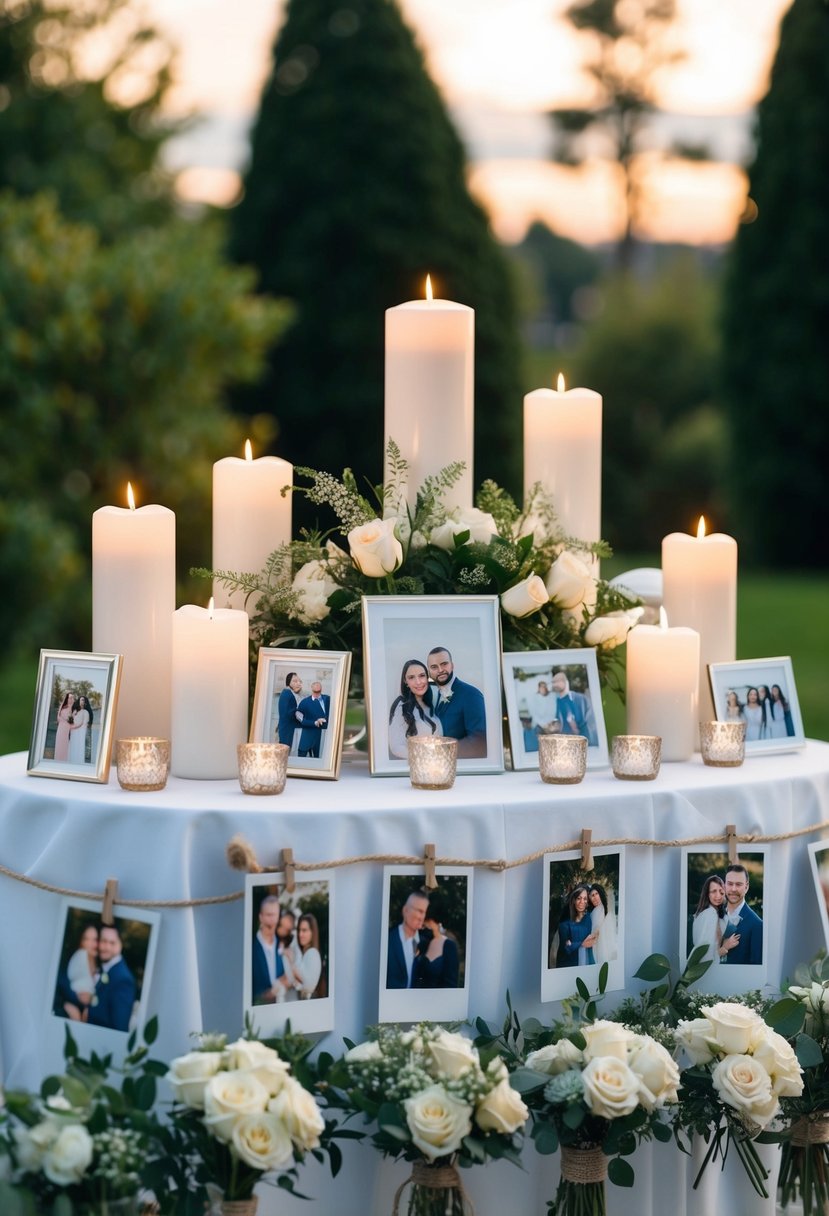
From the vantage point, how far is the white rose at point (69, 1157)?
2.12 metres

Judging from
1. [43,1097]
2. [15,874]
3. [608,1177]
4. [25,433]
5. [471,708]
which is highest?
[25,433]

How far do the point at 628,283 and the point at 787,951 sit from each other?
18.8 meters

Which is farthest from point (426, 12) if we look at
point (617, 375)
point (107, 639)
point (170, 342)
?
point (107, 639)

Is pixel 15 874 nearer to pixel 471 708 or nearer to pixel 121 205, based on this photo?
pixel 471 708

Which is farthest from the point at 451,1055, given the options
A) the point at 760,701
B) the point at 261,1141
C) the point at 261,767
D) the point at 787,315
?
the point at 787,315

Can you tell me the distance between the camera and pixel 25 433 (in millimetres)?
9133

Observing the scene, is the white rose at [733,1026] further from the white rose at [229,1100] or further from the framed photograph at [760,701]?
the white rose at [229,1100]

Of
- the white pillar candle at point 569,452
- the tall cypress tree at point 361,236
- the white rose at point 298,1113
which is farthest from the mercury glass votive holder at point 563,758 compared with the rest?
the tall cypress tree at point 361,236

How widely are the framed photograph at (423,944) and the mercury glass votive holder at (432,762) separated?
0.54 ft

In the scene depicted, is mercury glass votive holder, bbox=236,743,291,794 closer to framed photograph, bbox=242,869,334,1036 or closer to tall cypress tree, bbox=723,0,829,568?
framed photograph, bbox=242,869,334,1036

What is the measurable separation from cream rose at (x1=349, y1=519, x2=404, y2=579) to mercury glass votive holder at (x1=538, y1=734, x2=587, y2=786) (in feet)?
1.44

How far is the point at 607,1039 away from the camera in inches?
96.7

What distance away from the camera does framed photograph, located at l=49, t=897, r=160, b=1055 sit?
2.44m

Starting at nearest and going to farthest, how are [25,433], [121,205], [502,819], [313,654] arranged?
[502,819] → [313,654] → [25,433] → [121,205]
